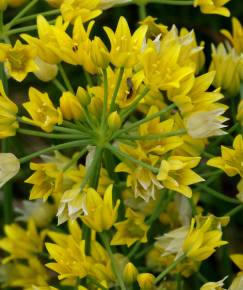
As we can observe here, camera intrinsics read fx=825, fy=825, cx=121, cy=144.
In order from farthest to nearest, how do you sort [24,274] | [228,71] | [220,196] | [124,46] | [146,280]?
[24,274] < [228,71] < [220,196] < [124,46] < [146,280]

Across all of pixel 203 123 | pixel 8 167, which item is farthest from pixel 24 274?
pixel 203 123

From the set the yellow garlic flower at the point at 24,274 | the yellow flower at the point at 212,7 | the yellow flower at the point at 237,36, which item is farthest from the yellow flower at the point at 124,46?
the yellow garlic flower at the point at 24,274

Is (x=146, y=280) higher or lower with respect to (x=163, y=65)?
lower

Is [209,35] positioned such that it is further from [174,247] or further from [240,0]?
[174,247]

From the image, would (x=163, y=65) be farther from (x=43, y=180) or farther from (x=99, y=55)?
(x=43, y=180)

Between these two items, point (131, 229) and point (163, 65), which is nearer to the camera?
point (163, 65)

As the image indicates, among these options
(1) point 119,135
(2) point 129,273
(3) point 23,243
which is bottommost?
(3) point 23,243

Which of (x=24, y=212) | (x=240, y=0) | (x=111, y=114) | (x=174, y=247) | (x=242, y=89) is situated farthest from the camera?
(x=240, y=0)

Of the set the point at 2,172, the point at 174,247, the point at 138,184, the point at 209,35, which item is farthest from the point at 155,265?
the point at 209,35
